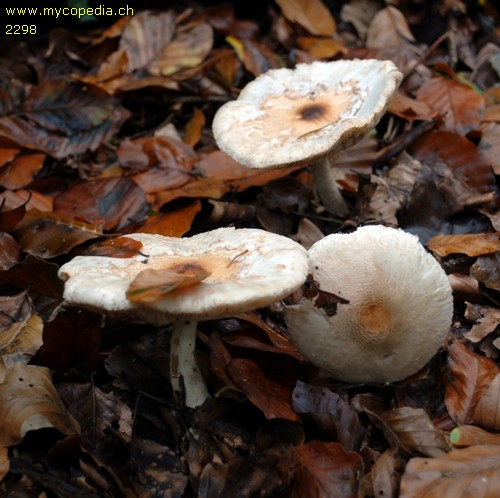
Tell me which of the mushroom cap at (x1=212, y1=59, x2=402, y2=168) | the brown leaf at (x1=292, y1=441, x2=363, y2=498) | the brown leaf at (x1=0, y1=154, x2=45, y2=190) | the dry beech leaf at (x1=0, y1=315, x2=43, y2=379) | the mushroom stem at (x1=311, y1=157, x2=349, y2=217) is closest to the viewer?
the brown leaf at (x1=292, y1=441, x2=363, y2=498)

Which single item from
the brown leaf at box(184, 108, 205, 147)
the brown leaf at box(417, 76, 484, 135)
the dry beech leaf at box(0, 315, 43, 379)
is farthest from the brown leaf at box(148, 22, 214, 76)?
the dry beech leaf at box(0, 315, 43, 379)

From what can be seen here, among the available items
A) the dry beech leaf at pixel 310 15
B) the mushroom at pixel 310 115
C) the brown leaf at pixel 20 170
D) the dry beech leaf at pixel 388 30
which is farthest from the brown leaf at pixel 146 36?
the dry beech leaf at pixel 388 30

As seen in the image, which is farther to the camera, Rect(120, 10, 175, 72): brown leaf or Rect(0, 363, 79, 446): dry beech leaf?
Rect(120, 10, 175, 72): brown leaf

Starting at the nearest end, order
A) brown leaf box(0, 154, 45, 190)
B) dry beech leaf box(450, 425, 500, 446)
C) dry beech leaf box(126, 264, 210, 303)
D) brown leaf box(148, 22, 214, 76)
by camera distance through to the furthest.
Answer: dry beech leaf box(126, 264, 210, 303), dry beech leaf box(450, 425, 500, 446), brown leaf box(0, 154, 45, 190), brown leaf box(148, 22, 214, 76)

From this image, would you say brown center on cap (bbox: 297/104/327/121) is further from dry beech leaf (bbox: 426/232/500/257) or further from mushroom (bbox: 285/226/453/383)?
mushroom (bbox: 285/226/453/383)

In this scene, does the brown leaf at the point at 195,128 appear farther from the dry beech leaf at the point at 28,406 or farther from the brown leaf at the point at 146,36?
the dry beech leaf at the point at 28,406

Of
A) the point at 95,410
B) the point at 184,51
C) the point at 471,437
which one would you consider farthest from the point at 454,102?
the point at 95,410

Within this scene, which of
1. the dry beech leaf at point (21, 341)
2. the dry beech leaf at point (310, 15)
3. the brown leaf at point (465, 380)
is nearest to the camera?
the brown leaf at point (465, 380)
